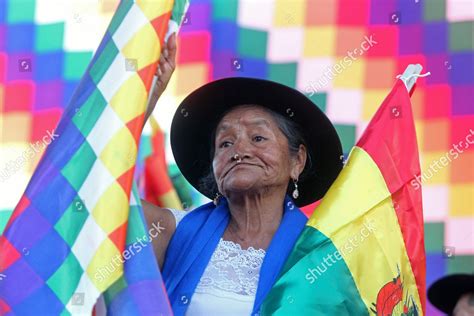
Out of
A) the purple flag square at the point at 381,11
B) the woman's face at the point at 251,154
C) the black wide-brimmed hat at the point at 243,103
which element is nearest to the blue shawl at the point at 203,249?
the woman's face at the point at 251,154

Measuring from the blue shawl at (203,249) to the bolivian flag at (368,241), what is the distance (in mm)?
92

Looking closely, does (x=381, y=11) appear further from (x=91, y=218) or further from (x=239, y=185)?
(x=91, y=218)

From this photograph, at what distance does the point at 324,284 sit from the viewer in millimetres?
3004

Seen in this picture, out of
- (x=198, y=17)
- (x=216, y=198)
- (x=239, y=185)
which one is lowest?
(x=216, y=198)

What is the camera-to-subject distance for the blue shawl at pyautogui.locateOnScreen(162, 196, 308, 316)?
10.3 ft

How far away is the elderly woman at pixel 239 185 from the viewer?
3.18 meters

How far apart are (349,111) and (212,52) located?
2.39ft

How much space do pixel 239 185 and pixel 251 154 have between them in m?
0.12

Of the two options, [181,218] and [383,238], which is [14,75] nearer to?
[181,218]

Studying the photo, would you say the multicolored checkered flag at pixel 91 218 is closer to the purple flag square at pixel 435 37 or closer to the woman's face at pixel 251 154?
the woman's face at pixel 251 154

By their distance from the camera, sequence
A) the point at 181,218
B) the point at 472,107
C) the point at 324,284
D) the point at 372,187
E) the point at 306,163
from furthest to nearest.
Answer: the point at 472,107 → the point at 306,163 → the point at 181,218 → the point at 372,187 → the point at 324,284

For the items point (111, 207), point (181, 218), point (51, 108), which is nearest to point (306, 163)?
point (181, 218)

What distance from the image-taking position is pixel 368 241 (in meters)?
3.12

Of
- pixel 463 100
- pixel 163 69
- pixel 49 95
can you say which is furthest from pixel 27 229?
pixel 463 100
